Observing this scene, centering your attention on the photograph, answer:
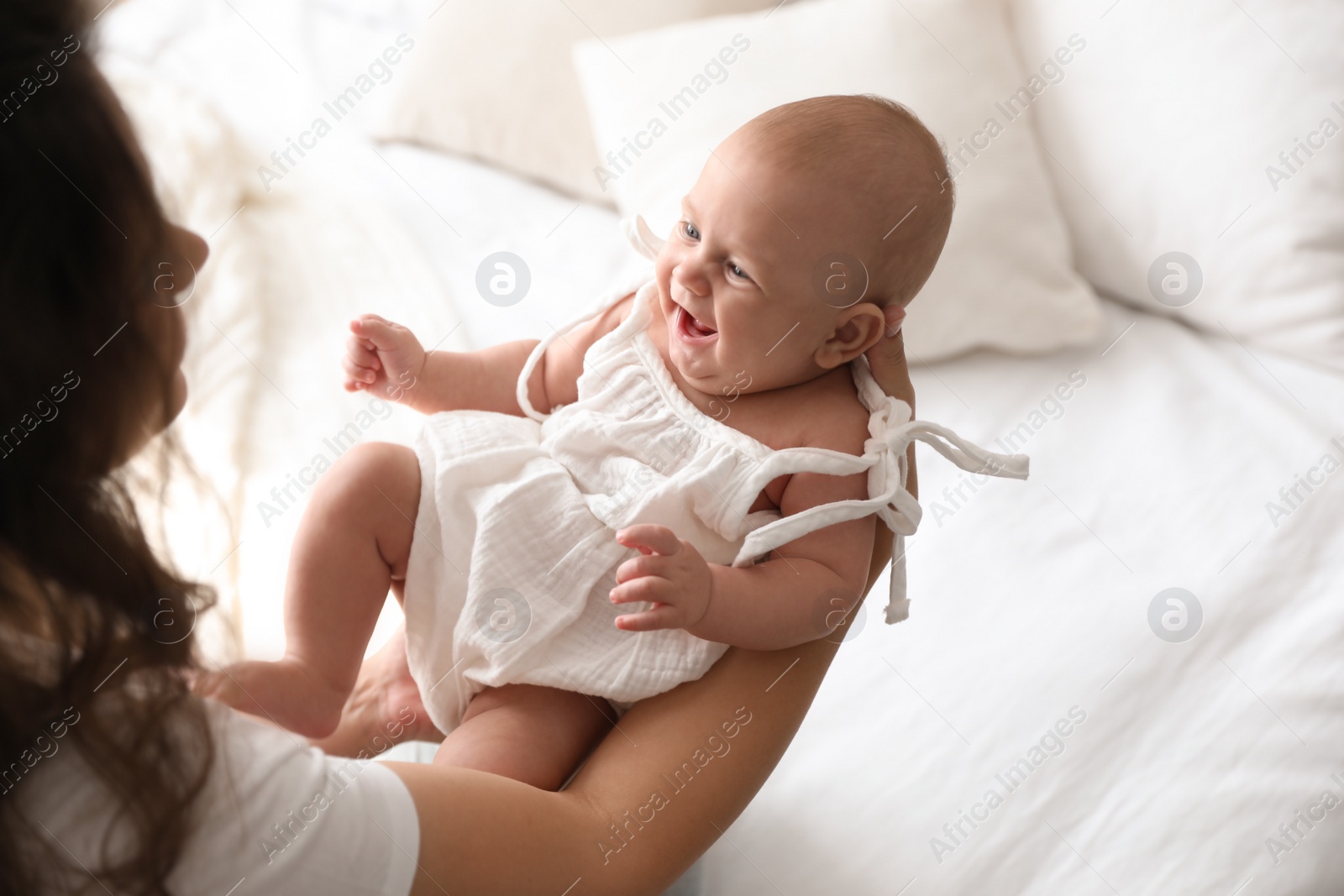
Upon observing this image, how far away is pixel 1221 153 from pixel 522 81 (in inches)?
45.0

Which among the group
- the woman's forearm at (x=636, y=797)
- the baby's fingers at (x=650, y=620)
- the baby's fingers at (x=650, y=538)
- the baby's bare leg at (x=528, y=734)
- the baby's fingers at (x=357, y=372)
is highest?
the baby's fingers at (x=357, y=372)

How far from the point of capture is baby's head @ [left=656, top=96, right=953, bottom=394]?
85 cm

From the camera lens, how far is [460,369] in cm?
100

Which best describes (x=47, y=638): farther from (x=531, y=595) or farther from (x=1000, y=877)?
(x=1000, y=877)

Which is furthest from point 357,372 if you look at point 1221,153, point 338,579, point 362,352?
point 1221,153

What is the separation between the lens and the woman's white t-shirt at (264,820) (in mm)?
531

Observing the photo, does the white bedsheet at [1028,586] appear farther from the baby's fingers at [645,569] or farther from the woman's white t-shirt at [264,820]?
the woman's white t-shirt at [264,820]

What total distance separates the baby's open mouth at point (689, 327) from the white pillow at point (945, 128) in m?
0.55

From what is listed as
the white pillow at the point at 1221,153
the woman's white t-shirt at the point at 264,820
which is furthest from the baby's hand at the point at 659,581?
the white pillow at the point at 1221,153

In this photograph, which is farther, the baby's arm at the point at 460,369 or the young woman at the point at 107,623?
the baby's arm at the point at 460,369

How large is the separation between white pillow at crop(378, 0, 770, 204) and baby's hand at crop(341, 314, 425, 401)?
3.03ft

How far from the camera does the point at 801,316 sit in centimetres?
88

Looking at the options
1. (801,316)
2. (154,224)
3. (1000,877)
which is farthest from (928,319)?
(154,224)

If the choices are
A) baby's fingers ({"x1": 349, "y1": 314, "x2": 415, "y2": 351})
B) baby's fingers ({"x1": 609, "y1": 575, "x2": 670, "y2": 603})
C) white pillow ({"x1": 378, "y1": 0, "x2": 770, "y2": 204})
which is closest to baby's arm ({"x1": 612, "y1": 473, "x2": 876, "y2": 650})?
baby's fingers ({"x1": 609, "y1": 575, "x2": 670, "y2": 603})
